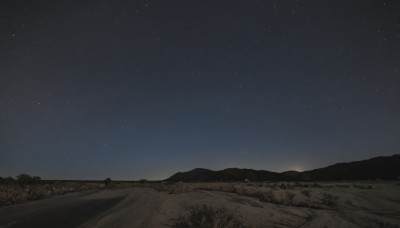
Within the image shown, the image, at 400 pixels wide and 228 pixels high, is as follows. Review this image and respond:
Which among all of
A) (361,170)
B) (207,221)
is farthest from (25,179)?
(361,170)

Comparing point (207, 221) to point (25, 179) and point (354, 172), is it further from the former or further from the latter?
point (354, 172)

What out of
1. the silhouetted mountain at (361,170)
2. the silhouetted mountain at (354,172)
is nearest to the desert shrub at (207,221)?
the silhouetted mountain at (354,172)

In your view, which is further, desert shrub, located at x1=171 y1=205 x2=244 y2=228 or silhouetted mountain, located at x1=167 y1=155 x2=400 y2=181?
silhouetted mountain, located at x1=167 y1=155 x2=400 y2=181

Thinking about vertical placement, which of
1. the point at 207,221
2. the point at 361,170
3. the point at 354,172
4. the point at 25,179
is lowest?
the point at 207,221

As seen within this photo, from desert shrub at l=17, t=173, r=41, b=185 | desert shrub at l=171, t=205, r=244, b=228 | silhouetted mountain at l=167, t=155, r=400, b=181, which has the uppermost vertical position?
silhouetted mountain at l=167, t=155, r=400, b=181

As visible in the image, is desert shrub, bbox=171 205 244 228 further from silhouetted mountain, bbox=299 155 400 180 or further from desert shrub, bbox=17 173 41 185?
silhouetted mountain, bbox=299 155 400 180

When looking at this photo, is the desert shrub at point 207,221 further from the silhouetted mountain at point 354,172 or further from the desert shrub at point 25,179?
the silhouetted mountain at point 354,172

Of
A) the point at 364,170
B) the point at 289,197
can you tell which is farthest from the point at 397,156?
the point at 289,197

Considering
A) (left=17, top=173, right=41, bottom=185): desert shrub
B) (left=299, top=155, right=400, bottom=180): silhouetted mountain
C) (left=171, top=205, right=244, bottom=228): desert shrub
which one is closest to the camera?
(left=171, top=205, right=244, bottom=228): desert shrub

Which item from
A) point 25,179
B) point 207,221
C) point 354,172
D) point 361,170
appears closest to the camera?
point 207,221

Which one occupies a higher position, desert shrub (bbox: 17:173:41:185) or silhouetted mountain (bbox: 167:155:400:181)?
silhouetted mountain (bbox: 167:155:400:181)

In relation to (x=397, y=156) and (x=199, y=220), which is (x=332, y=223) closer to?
(x=199, y=220)

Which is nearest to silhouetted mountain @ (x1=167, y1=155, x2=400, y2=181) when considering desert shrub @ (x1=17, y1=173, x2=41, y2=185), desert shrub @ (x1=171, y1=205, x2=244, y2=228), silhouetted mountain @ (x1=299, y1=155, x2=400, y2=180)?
silhouetted mountain @ (x1=299, y1=155, x2=400, y2=180)

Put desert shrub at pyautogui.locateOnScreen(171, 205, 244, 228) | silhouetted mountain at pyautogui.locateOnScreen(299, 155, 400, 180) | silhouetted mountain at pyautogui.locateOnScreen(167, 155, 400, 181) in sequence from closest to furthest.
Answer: desert shrub at pyautogui.locateOnScreen(171, 205, 244, 228), silhouetted mountain at pyautogui.locateOnScreen(167, 155, 400, 181), silhouetted mountain at pyautogui.locateOnScreen(299, 155, 400, 180)
